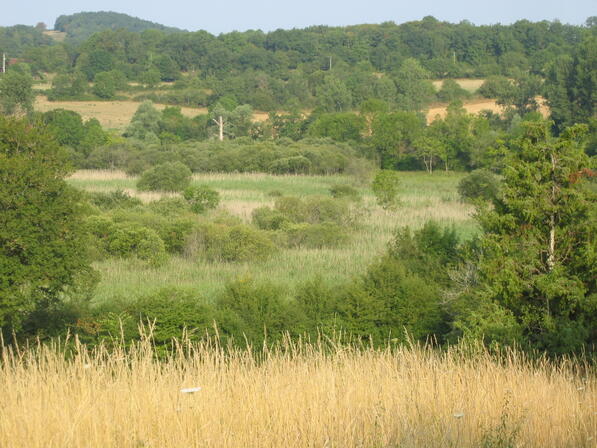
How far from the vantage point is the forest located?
504cm

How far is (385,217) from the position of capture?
31984 millimetres

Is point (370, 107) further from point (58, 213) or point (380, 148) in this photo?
point (58, 213)

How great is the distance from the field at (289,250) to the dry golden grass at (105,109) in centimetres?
2922

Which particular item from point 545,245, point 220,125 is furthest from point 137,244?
point 220,125

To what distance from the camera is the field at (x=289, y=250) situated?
20.3 m

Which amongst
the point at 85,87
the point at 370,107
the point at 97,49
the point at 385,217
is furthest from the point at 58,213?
the point at 97,49

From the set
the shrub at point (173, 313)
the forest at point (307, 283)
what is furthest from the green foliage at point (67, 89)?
the shrub at point (173, 313)

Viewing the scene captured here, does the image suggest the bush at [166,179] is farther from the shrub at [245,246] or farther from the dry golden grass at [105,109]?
the dry golden grass at [105,109]

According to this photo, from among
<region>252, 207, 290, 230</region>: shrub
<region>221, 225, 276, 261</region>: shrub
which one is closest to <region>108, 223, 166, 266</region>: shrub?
<region>221, 225, 276, 261</region>: shrub

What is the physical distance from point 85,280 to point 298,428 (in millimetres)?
7781

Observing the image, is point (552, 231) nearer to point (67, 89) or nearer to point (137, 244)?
point (137, 244)

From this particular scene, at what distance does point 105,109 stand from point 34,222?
2983 inches

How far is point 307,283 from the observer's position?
1529 centimetres

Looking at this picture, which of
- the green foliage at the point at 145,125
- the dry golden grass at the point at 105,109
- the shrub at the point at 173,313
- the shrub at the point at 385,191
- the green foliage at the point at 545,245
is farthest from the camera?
the dry golden grass at the point at 105,109
